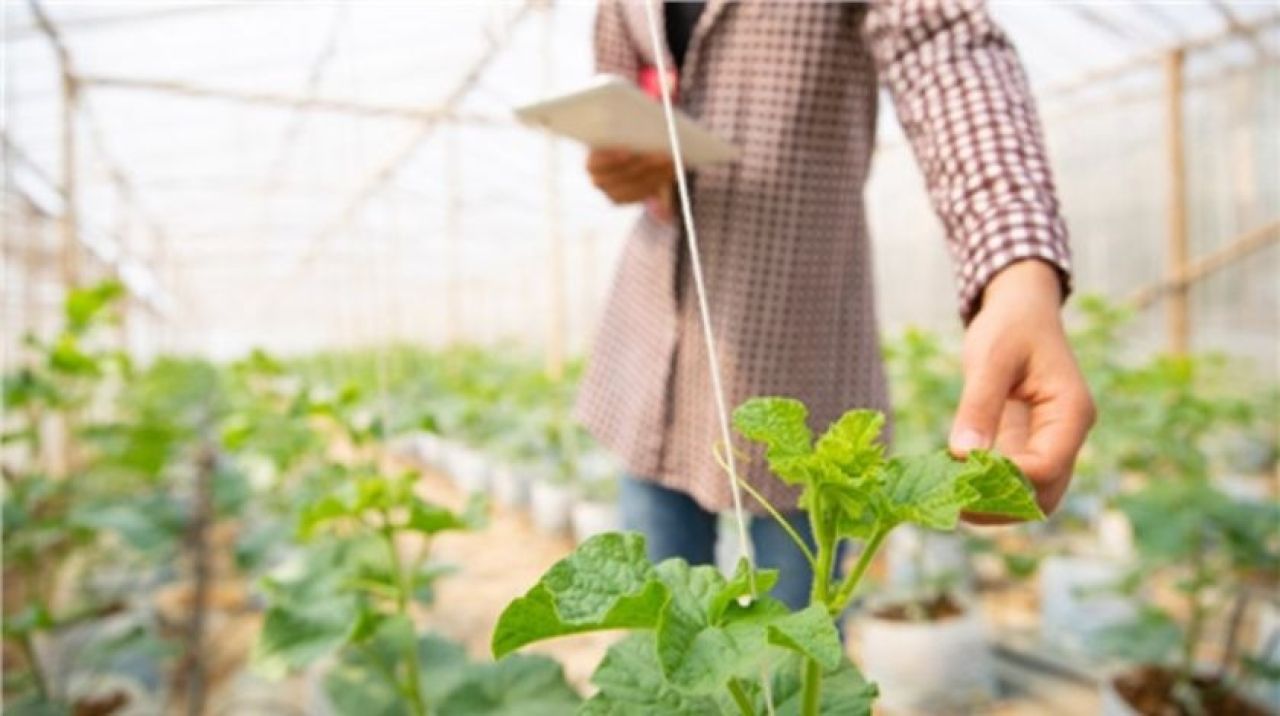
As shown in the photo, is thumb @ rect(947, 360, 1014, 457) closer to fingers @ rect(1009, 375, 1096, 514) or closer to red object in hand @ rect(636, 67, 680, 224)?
fingers @ rect(1009, 375, 1096, 514)

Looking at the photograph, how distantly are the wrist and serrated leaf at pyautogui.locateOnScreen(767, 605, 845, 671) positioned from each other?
0.33 m

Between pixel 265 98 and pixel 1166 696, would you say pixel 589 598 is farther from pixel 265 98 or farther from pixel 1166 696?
pixel 265 98

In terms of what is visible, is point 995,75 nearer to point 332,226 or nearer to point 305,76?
point 305,76

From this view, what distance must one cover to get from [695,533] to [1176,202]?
15.1ft

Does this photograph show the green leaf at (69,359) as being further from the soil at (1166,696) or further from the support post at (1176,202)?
the support post at (1176,202)

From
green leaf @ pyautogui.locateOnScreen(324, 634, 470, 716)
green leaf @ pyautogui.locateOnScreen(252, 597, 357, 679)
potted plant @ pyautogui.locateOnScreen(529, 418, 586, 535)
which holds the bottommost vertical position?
potted plant @ pyautogui.locateOnScreen(529, 418, 586, 535)

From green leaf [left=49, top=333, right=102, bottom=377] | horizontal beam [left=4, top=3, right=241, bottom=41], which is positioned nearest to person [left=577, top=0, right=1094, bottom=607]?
green leaf [left=49, top=333, right=102, bottom=377]

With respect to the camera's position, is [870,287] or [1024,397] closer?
[1024,397]

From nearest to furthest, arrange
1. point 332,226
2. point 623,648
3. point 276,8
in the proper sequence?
point 623,648 < point 276,8 < point 332,226

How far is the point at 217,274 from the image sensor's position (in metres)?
22.2

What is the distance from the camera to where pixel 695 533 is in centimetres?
121

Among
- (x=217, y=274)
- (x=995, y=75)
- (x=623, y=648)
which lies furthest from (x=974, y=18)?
(x=217, y=274)

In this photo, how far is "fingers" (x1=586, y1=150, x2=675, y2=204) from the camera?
3.27 feet

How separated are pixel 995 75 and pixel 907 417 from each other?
2760mm
